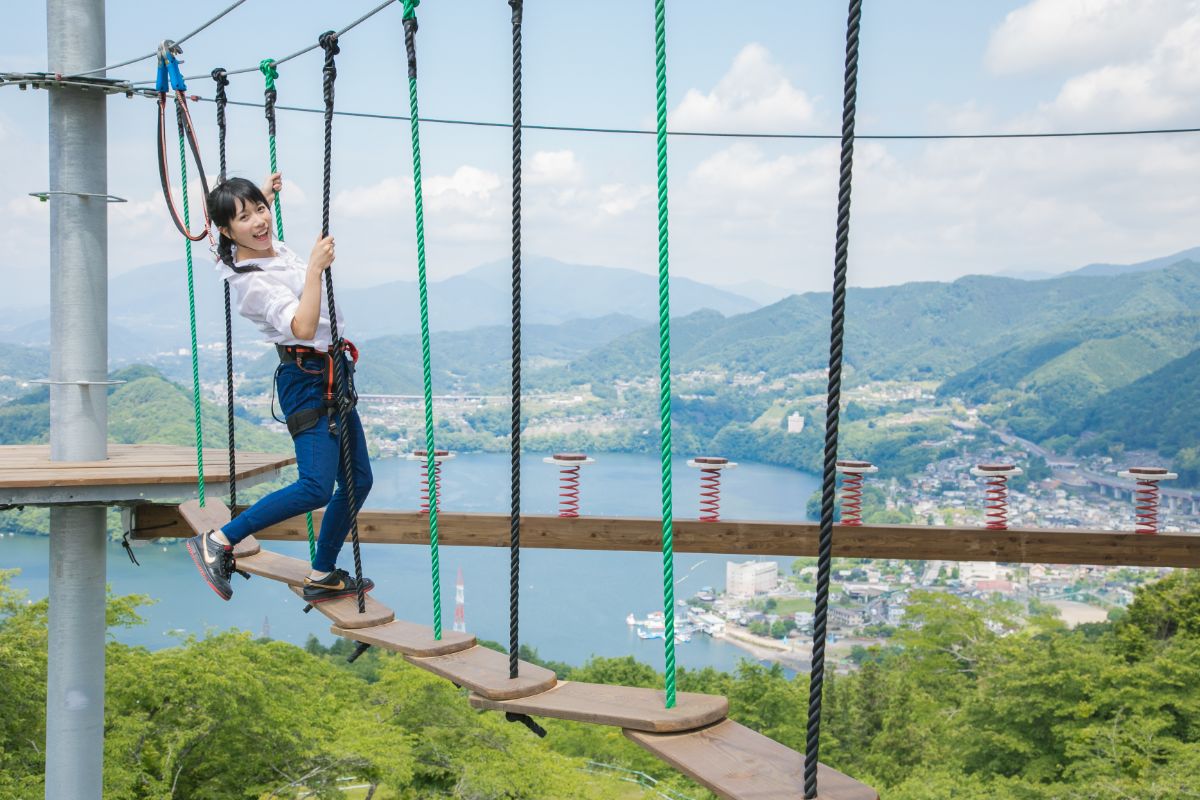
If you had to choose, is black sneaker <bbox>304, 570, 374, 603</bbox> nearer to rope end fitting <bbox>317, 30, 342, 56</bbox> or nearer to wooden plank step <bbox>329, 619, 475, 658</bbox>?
wooden plank step <bbox>329, 619, 475, 658</bbox>

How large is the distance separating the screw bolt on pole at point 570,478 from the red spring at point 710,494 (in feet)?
2.21

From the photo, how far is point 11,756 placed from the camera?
689 centimetres

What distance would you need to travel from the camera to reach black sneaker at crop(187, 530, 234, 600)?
7.23 ft

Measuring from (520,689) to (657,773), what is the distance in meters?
13.2

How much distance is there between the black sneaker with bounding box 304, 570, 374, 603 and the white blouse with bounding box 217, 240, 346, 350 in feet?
1.90

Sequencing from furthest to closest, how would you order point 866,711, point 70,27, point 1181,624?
1. point 866,711
2. point 1181,624
3. point 70,27

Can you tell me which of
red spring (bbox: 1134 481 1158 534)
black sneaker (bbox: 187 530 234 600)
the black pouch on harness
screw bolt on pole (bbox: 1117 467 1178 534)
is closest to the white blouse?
the black pouch on harness

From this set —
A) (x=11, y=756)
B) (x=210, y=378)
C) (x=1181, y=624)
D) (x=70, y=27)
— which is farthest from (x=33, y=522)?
(x=70, y=27)

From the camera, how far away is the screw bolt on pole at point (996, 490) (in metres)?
5.51

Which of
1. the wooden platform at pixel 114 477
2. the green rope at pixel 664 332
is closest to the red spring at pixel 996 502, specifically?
the wooden platform at pixel 114 477

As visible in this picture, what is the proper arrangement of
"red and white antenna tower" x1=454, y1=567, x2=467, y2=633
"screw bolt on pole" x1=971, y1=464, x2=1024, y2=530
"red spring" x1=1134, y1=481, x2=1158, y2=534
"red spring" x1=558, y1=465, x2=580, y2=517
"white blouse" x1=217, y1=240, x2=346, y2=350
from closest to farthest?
1. "white blouse" x1=217, y1=240, x2=346, y2=350
2. "screw bolt on pole" x1=971, y1=464, x2=1024, y2=530
3. "red spring" x1=1134, y1=481, x2=1158, y2=534
4. "red spring" x1=558, y1=465, x2=580, y2=517
5. "red and white antenna tower" x1=454, y1=567, x2=467, y2=633

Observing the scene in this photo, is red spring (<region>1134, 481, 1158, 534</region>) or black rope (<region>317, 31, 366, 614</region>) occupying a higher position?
black rope (<region>317, 31, 366, 614</region>)

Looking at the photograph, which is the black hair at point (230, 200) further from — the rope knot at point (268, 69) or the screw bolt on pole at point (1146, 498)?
the screw bolt on pole at point (1146, 498)

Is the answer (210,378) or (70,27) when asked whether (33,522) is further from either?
(70,27)
